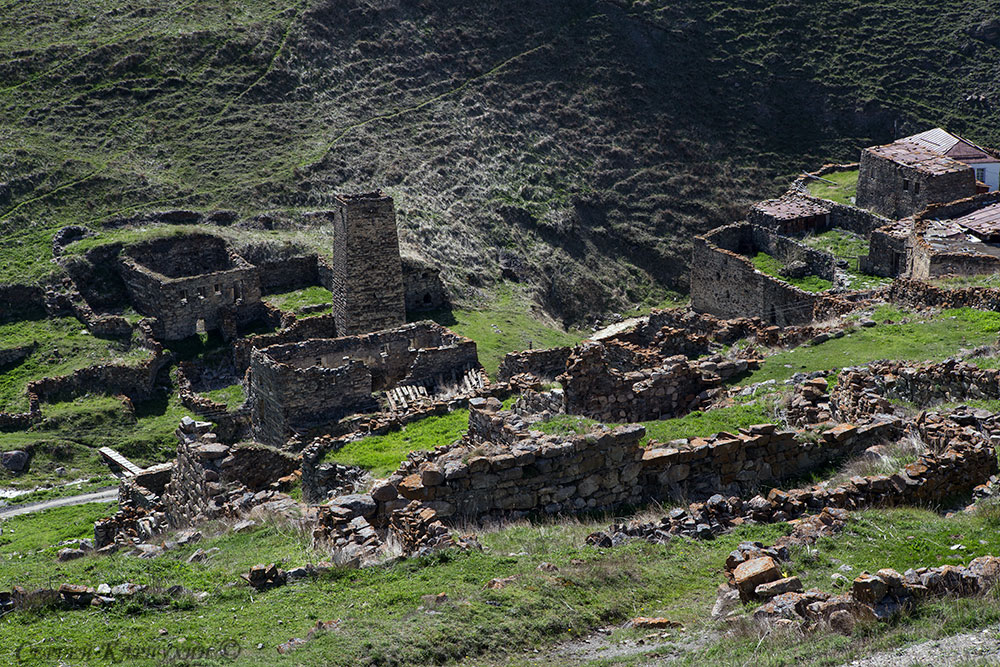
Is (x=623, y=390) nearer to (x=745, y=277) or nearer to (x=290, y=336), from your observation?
(x=290, y=336)

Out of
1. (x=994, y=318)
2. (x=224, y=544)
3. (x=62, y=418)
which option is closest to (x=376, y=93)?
(x=62, y=418)

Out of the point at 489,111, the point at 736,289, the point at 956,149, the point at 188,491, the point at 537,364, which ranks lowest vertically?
the point at 736,289

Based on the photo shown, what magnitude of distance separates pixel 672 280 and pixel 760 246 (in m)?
9.60

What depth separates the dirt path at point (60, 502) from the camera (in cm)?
2597

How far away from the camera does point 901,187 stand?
3916 cm

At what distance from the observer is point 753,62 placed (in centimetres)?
6069

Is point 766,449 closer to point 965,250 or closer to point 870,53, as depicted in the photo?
point 965,250

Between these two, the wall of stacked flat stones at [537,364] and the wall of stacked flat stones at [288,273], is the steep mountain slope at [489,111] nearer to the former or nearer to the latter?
the wall of stacked flat stones at [288,273]

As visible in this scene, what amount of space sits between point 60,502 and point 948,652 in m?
21.3

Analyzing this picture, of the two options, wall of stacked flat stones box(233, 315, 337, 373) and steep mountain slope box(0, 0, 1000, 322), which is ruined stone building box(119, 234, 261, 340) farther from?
steep mountain slope box(0, 0, 1000, 322)

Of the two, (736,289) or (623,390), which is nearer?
(623,390)

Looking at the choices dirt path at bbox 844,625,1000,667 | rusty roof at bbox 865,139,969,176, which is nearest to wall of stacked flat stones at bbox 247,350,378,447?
dirt path at bbox 844,625,1000,667

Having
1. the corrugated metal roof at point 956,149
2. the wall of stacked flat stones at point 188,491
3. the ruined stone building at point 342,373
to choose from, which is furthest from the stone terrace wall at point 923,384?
the corrugated metal roof at point 956,149

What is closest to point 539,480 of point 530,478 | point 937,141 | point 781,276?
point 530,478
